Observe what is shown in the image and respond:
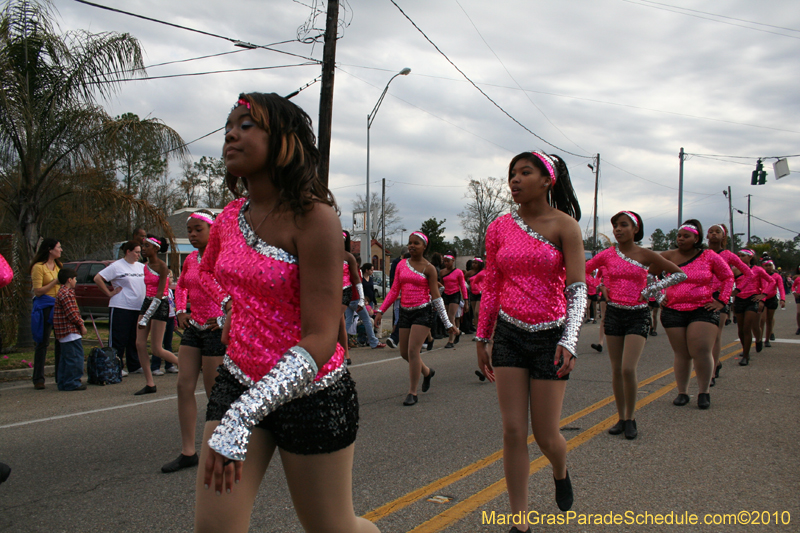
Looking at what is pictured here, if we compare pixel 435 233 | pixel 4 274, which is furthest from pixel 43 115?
pixel 435 233

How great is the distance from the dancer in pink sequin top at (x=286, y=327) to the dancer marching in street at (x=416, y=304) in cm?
497

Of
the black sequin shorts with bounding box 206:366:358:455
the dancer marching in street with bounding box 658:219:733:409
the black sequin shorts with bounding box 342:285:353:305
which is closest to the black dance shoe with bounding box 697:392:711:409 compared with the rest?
the dancer marching in street with bounding box 658:219:733:409

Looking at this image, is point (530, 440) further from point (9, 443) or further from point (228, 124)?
point (9, 443)

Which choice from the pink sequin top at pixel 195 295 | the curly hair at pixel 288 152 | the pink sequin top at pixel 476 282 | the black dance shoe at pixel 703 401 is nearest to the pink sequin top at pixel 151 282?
the pink sequin top at pixel 195 295

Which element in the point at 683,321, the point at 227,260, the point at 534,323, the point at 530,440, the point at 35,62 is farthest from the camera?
the point at 35,62

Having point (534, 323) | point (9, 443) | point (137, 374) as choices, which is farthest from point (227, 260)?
point (137, 374)

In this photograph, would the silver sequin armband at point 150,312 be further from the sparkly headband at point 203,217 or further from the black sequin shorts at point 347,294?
the sparkly headband at point 203,217

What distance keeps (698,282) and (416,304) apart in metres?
3.18

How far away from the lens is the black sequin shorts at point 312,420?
188 centimetres

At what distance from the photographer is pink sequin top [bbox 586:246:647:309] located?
5.64m

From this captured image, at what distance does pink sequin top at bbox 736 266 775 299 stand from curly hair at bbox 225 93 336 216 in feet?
33.9

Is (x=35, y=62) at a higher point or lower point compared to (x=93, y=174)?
higher

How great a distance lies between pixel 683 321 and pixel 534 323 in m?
4.03

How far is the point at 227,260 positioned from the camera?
2.01m
